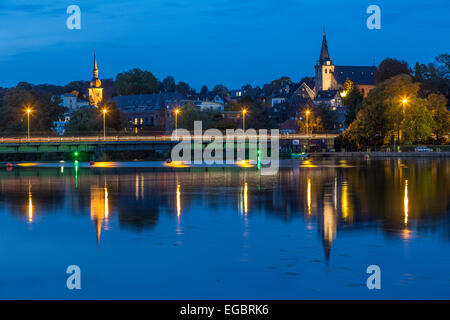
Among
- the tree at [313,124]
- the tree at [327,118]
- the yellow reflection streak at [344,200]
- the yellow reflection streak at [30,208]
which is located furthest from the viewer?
the tree at [327,118]

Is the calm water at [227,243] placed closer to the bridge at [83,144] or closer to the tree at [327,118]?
the bridge at [83,144]

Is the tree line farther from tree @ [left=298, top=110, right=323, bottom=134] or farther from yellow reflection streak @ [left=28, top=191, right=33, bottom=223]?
yellow reflection streak @ [left=28, top=191, right=33, bottom=223]

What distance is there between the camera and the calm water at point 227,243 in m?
19.3

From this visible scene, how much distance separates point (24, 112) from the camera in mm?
146000

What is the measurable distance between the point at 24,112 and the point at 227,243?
12828 centimetres

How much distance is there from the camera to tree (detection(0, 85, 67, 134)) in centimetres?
14338

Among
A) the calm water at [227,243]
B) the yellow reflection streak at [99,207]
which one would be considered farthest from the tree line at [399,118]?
the yellow reflection streak at [99,207]

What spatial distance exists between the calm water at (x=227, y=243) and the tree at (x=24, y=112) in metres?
101

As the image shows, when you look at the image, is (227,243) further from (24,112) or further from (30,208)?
(24,112)

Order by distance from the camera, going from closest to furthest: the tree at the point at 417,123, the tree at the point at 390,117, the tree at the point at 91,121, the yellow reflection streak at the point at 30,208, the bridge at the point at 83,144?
the yellow reflection streak at the point at 30,208 → the bridge at the point at 83,144 → the tree at the point at 417,123 → the tree at the point at 390,117 → the tree at the point at 91,121

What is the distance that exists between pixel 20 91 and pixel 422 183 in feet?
392

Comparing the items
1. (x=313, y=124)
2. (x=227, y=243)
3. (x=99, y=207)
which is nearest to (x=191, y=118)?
(x=313, y=124)

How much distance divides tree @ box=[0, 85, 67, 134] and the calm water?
333ft
